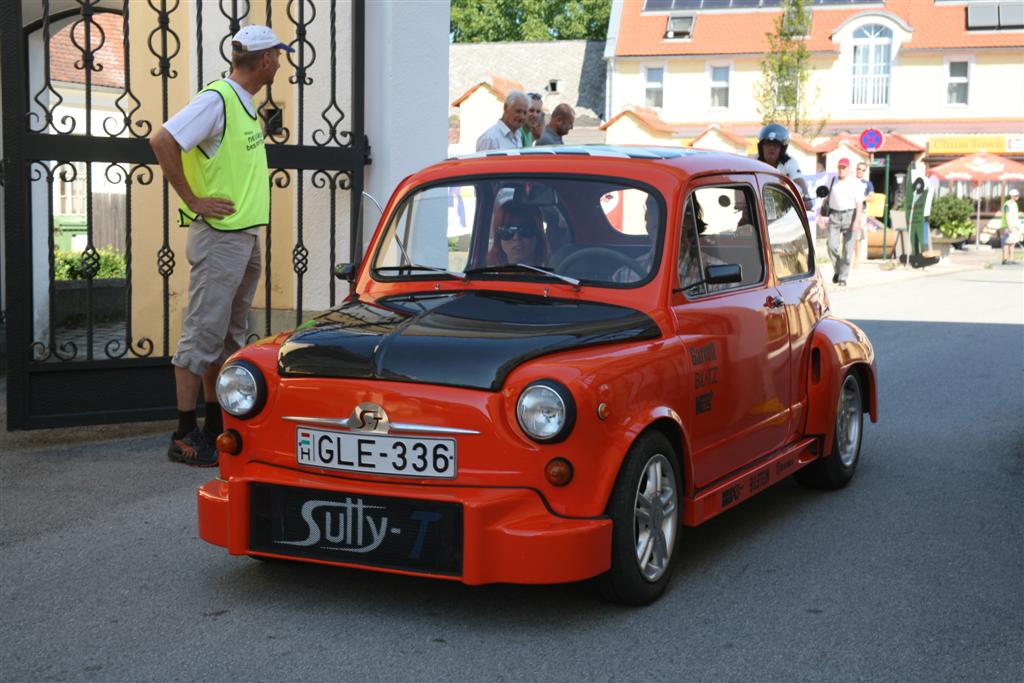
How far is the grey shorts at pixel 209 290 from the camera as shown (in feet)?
23.4

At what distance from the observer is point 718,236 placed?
5.95 meters

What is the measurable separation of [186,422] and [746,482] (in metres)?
3.06

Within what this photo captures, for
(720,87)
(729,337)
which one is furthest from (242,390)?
(720,87)

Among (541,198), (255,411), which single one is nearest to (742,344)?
(541,198)

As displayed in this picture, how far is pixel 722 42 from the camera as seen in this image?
5350 cm

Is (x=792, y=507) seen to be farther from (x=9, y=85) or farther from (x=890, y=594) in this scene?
(x=9, y=85)

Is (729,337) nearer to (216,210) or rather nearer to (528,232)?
(528,232)

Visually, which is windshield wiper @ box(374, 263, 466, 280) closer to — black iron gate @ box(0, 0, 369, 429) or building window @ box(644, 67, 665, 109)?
black iron gate @ box(0, 0, 369, 429)

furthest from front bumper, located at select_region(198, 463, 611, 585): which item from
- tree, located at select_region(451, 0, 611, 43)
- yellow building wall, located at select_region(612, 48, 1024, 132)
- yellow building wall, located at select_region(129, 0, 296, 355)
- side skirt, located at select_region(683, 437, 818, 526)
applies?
tree, located at select_region(451, 0, 611, 43)

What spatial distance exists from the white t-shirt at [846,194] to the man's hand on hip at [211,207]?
1644 cm

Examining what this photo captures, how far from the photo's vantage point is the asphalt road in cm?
429

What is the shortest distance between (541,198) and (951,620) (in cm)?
227

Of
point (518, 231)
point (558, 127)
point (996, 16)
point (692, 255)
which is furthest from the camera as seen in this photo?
point (996, 16)

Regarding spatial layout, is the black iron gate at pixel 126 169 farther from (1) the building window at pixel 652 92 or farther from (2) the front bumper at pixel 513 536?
(1) the building window at pixel 652 92
